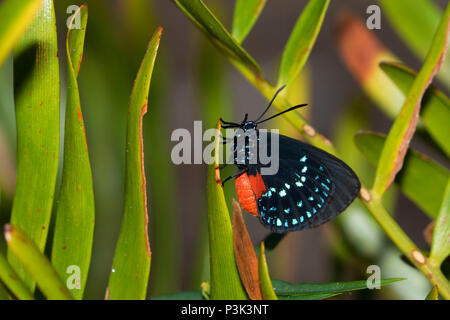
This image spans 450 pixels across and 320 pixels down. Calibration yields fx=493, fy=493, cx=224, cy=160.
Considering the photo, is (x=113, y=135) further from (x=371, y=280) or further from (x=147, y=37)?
(x=371, y=280)

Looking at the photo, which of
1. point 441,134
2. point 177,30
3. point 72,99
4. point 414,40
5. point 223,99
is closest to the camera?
point 72,99

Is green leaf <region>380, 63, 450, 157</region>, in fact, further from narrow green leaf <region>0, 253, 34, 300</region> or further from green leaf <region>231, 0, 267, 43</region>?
narrow green leaf <region>0, 253, 34, 300</region>

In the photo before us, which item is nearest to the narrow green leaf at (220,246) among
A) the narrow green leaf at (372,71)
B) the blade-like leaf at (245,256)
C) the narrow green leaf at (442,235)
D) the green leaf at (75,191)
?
the blade-like leaf at (245,256)

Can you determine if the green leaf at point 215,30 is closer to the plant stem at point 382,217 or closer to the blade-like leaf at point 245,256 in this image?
the plant stem at point 382,217

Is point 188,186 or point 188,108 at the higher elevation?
point 188,108

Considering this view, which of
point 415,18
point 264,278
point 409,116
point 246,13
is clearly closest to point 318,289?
point 264,278

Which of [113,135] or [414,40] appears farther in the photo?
[113,135]
